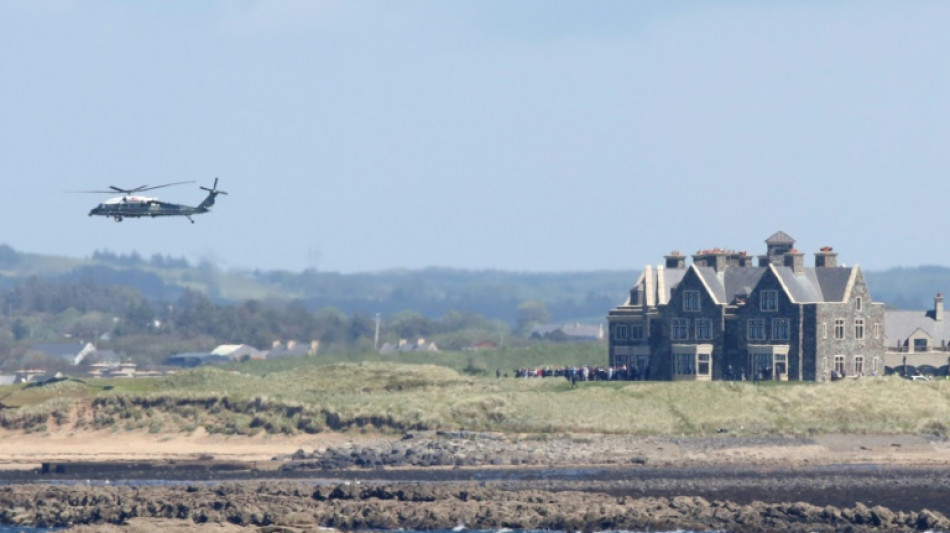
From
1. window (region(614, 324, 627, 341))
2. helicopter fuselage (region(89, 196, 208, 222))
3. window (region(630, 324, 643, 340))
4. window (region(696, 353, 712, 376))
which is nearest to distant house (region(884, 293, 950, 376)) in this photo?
window (region(696, 353, 712, 376))

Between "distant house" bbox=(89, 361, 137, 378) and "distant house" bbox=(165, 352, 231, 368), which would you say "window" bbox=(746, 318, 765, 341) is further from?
"distant house" bbox=(165, 352, 231, 368)

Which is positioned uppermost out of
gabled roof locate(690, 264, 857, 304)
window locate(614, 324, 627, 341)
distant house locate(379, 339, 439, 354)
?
gabled roof locate(690, 264, 857, 304)

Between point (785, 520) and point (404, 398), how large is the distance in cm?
3341

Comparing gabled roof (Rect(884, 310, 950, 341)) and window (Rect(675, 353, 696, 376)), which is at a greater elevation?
gabled roof (Rect(884, 310, 950, 341))

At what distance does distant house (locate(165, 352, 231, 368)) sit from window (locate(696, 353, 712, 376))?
209 feet

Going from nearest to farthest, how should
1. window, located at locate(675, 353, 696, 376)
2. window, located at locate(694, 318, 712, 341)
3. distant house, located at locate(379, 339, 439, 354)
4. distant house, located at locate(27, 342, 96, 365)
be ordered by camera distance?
window, located at locate(675, 353, 696, 376) → window, located at locate(694, 318, 712, 341) → distant house, located at locate(379, 339, 439, 354) → distant house, located at locate(27, 342, 96, 365)

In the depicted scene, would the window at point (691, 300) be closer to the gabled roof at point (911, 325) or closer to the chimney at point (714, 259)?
the chimney at point (714, 259)

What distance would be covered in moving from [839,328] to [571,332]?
3800 inches

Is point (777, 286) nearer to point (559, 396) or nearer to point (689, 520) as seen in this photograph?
point (559, 396)

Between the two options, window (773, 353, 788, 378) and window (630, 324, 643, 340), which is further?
window (630, 324, 643, 340)

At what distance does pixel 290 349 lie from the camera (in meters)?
138

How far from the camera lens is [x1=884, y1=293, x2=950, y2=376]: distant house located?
90500mm

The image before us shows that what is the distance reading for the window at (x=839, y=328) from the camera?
282 feet

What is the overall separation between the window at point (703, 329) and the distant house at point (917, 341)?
8.89 m
